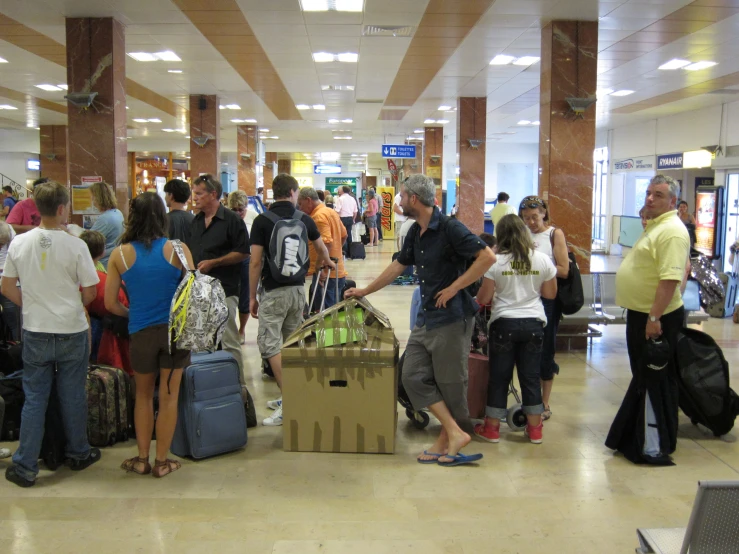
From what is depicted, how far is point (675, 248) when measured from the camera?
394 centimetres

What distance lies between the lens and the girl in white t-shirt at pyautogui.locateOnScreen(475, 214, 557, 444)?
4.34 metres

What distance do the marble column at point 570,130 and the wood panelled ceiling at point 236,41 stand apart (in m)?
3.51

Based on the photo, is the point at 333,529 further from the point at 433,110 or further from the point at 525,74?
the point at 433,110

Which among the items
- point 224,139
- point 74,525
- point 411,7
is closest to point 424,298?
point 74,525

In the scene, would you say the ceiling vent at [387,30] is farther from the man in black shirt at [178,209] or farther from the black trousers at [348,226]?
the black trousers at [348,226]

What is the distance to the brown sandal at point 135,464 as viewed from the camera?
4.01 metres

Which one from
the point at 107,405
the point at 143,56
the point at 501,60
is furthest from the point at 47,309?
the point at 501,60

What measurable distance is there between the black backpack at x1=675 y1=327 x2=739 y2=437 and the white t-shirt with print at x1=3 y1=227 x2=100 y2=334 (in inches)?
144

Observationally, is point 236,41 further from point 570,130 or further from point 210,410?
point 210,410

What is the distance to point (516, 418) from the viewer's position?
4.82 meters

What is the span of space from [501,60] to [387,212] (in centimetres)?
1369

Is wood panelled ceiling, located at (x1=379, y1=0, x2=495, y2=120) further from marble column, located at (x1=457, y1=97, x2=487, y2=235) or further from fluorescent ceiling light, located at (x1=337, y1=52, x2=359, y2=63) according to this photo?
marble column, located at (x1=457, y1=97, x2=487, y2=235)

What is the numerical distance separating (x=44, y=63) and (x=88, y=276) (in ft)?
29.1

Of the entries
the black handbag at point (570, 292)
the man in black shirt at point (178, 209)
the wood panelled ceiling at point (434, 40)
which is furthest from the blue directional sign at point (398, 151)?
the black handbag at point (570, 292)
